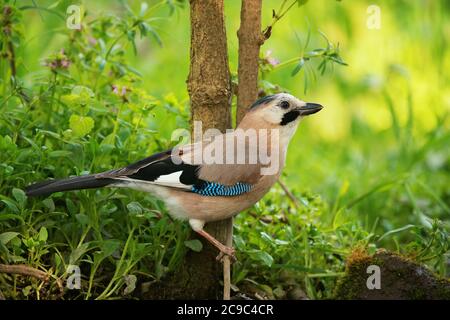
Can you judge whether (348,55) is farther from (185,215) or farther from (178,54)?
(185,215)

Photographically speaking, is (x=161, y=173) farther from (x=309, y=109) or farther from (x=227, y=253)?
(x=309, y=109)

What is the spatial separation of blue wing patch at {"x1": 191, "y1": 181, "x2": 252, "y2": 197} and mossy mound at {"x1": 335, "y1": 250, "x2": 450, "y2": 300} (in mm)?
652

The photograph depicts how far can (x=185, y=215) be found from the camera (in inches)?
147

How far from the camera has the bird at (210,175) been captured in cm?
365

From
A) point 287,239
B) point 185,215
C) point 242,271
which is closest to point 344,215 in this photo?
point 287,239

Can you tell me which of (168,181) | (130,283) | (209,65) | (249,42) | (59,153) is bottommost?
(130,283)

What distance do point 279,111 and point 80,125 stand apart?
2.92 feet

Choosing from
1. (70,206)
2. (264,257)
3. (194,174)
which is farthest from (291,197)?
(70,206)

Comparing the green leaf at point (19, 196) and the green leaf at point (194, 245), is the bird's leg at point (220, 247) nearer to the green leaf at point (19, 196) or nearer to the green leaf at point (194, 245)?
the green leaf at point (194, 245)

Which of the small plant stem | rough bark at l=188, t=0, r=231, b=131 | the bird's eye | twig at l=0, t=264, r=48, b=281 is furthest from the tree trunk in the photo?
twig at l=0, t=264, r=48, b=281

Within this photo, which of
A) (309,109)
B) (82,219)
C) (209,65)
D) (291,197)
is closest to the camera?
(82,219)

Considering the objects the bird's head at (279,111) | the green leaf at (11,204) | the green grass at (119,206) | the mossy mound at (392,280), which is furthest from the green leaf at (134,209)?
the mossy mound at (392,280)

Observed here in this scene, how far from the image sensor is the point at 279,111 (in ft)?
12.7

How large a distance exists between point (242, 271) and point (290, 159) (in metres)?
2.25
